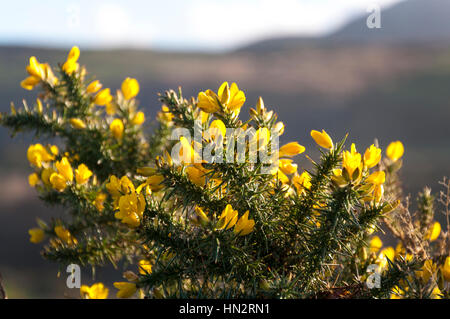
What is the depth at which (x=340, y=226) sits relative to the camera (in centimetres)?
99

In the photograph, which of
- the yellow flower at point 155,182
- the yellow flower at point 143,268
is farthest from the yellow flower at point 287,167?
the yellow flower at point 143,268

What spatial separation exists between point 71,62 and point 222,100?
2.77ft

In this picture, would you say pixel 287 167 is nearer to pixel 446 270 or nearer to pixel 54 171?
pixel 446 270

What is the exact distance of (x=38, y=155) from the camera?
160cm

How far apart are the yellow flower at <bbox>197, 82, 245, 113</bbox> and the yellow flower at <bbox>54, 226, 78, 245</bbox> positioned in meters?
0.91

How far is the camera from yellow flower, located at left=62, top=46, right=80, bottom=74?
61.8 inches

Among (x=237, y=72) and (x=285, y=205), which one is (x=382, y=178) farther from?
(x=237, y=72)

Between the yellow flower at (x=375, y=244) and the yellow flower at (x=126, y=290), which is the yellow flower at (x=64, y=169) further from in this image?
the yellow flower at (x=375, y=244)

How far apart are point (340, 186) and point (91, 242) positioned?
1.07 metres

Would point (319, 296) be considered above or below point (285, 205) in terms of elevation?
below

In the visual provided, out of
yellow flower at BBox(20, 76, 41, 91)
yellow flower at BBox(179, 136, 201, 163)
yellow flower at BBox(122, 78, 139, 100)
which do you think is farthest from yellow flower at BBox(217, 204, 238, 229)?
yellow flower at BBox(20, 76, 41, 91)

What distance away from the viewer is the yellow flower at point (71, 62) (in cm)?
157

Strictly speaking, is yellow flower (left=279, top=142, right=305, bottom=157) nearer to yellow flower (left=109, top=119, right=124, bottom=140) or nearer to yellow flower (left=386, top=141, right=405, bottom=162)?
yellow flower (left=386, top=141, right=405, bottom=162)

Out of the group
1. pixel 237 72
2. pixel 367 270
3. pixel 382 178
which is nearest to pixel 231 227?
pixel 382 178
